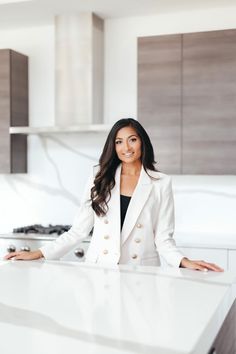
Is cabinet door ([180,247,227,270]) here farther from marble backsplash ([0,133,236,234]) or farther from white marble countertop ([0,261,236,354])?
white marble countertop ([0,261,236,354])

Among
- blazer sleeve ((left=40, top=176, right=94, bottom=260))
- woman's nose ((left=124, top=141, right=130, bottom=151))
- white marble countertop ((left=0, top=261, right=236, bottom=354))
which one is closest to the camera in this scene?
white marble countertop ((left=0, top=261, right=236, bottom=354))

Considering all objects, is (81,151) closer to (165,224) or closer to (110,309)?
(165,224)

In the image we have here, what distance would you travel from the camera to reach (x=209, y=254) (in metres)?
3.07

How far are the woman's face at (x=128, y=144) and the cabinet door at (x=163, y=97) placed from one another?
1.13 meters

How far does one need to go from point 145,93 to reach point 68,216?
1.23 metres

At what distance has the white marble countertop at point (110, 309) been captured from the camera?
3.01 ft

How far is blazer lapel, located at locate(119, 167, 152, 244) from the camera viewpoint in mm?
2072

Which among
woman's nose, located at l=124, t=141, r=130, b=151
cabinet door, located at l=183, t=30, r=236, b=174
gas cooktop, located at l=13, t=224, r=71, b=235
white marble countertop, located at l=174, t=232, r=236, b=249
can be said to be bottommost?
white marble countertop, located at l=174, t=232, r=236, b=249

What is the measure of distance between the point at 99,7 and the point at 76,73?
0.51m

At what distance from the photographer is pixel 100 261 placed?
6.70 ft

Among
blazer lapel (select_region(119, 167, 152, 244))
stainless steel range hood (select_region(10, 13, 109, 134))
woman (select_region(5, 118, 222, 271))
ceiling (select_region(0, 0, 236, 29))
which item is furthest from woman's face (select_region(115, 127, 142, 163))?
ceiling (select_region(0, 0, 236, 29))

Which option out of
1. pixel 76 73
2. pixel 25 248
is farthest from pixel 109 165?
pixel 76 73

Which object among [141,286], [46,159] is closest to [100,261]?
[141,286]

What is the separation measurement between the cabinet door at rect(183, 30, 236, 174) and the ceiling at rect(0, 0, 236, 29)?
0.36 meters
